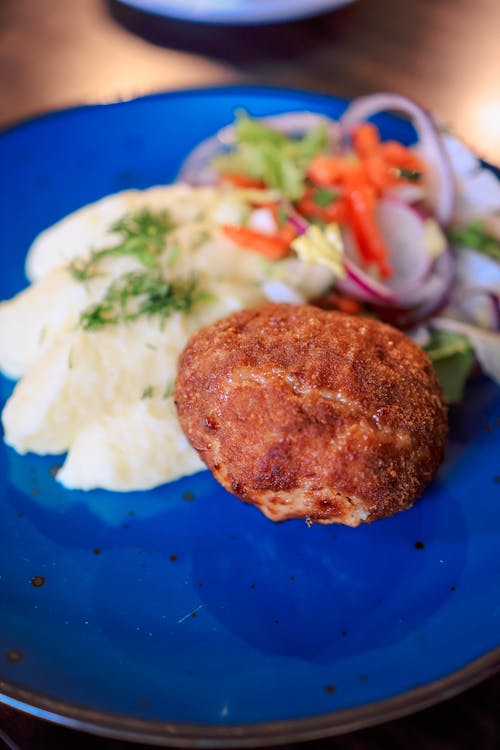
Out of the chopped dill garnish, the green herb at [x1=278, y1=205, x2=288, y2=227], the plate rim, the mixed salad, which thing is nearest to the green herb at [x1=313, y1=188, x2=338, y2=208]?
the mixed salad

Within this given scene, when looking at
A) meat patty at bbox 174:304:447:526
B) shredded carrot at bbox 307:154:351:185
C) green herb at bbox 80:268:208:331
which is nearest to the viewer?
meat patty at bbox 174:304:447:526

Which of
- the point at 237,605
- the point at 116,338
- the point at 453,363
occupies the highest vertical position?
the point at 116,338

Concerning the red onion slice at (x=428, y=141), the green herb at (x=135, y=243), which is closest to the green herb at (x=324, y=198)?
the red onion slice at (x=428, y=141)

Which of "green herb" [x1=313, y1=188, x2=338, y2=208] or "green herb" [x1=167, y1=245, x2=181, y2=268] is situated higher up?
"green herb" [x1=313, y1=188, x2=338, y2=208]

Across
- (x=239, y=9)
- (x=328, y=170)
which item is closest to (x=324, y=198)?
(x=328, y=170)

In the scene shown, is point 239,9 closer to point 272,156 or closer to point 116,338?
point 272,156

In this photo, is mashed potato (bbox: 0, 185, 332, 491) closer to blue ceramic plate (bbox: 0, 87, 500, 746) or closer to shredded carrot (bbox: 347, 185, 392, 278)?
blue ceramic plate (bbox: 0, 87, 500, 746)

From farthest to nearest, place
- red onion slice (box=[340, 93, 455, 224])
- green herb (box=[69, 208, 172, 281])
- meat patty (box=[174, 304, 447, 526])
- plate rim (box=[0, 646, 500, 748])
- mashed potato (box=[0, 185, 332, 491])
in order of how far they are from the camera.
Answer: red onion slice (box=[340, 93, 455, 224]) < green herb (box=[69, 208, 172, 281]) < mashed potato (box=[0, 185, 332, 491]) < meat patty (box=[174, 304, 447, 526]) < plate rim (box=[0, 646, 500, 748])

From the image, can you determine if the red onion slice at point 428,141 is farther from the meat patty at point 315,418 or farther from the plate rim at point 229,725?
the plate rim at point 229,725

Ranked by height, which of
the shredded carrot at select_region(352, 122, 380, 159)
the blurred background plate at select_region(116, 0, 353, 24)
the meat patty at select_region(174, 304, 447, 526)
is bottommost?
the meat patty at select_region(174, 304, 447, 526)
